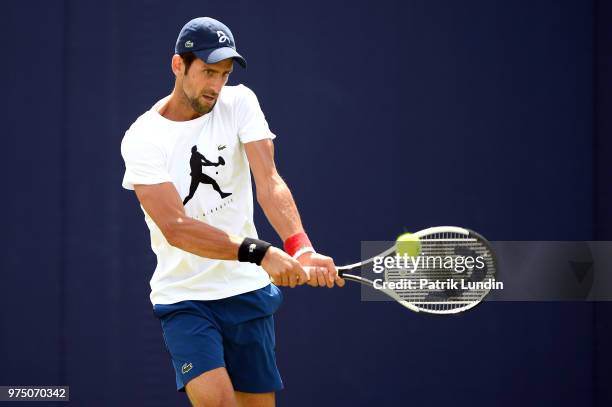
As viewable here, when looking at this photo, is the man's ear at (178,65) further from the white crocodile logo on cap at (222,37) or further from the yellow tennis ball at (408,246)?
the yellow tennis ball at (408,246)

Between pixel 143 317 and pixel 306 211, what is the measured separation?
99 cm

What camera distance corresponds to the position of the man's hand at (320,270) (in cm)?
391

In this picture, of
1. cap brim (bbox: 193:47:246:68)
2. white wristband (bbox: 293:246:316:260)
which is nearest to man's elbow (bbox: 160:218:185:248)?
white wristband (bbox: 293:246:316:260)

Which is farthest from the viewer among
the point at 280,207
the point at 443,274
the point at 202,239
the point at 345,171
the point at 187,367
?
the point at 345,171

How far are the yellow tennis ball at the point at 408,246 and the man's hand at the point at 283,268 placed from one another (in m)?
0.57

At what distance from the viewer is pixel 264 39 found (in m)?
5.68

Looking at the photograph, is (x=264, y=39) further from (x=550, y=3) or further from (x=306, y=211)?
(x=550, y=3)

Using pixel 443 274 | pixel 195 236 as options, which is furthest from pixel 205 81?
pixel 443 274

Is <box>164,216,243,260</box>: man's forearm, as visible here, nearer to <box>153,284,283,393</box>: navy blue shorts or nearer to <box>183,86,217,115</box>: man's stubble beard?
<box>153,284,283,393</box>: navy blue shorts

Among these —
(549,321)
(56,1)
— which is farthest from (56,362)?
Answer: (549,321)

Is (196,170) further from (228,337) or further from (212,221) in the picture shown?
(228,337)

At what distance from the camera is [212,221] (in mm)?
4180

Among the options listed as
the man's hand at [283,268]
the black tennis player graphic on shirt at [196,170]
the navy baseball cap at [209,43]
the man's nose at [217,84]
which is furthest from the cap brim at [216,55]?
the man's hand at [283,268]

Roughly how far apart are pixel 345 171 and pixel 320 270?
185 cm
